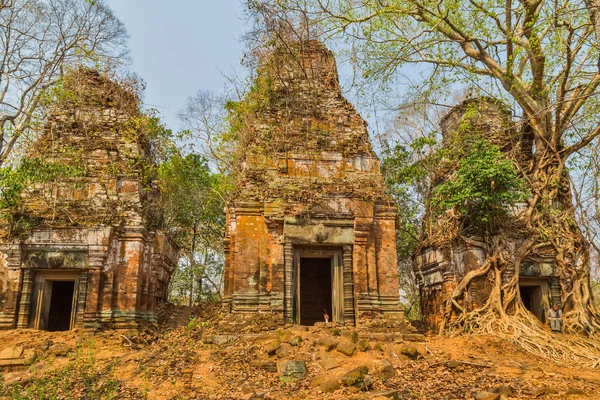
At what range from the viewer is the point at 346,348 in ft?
26.0

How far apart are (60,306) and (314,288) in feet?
22.5

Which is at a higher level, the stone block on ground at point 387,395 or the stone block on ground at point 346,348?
the stone block on ground at point 346,348

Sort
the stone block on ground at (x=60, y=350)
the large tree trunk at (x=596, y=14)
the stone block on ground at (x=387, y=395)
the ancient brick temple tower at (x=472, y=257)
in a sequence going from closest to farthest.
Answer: the stone block on ground at (x=387, y=395) → the large tree trunk at (x=596, y=14) → the stone block on ground at (x=60, y=350) → the ancient brick temple tower at (x=472, y=257)

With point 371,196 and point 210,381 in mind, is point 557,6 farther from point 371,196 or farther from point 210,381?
point 210,381

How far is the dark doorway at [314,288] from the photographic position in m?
13.0

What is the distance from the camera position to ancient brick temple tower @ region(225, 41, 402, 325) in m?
9.62

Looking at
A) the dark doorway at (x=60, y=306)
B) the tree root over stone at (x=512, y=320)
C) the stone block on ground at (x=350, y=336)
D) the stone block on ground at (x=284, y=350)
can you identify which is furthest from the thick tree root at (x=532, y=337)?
the dark doorway at (x=60, y=306)

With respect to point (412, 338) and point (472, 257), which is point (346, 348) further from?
point (472, 257)

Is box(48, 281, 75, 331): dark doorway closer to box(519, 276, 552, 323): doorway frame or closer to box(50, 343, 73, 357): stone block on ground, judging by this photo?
box(50, 343, 73, 357): stone block on ground

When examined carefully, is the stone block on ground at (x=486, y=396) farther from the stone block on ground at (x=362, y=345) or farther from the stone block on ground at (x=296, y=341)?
the stone block on ground at (x=296, y=341)

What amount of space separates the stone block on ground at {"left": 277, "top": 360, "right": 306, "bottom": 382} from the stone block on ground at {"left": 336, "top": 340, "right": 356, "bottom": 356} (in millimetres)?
807

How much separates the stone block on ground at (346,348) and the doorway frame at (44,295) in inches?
234

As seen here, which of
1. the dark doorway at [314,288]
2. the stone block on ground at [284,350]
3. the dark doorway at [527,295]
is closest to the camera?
the stone block on ground at [284,350]

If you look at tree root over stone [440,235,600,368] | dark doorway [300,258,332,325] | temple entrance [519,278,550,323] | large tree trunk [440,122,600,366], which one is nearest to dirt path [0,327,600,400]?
tree root over stone [440,235,600,368]
